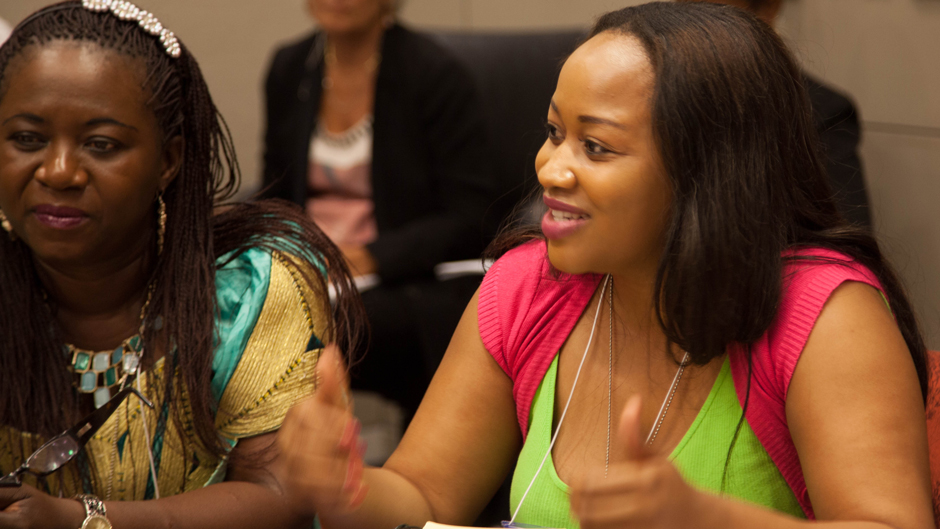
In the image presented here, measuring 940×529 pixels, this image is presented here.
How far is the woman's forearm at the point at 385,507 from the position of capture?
1086 mm

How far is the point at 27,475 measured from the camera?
50.9 inches

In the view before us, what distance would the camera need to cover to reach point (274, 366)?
4.27 ft

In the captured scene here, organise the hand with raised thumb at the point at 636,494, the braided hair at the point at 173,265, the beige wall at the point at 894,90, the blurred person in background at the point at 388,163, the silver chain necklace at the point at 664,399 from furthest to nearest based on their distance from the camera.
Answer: the blurred person in background at the point at 388,163
the beige wall at the point at 894,90
the braided hair at the point at 173,265
the silver chain necklace at the point at 664,399
the hand with raised thumb at the point at 636,494

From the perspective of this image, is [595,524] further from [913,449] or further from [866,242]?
[866,242]

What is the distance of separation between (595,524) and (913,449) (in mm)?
387

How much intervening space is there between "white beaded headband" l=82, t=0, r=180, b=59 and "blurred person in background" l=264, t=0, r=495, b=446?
1091 millimetres

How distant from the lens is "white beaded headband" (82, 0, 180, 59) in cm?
129

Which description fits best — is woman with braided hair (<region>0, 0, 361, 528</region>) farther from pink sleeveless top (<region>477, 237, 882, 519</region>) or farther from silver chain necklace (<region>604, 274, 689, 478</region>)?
silver chain necklace (<region>604, 274, 689, 478</region>)

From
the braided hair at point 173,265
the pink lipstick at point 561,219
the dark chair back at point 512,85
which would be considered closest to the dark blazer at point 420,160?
the dark chair back at point 512,85

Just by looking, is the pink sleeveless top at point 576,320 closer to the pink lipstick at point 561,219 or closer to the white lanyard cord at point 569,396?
the white lanyard cord at point 569,396

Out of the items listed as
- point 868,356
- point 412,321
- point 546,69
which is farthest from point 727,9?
point 546,69

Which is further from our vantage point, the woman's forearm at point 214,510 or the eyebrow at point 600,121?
the woman's forearm at point 214,510

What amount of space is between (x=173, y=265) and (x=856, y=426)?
0.93 meters

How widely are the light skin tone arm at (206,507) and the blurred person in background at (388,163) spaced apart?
102 centimetres
